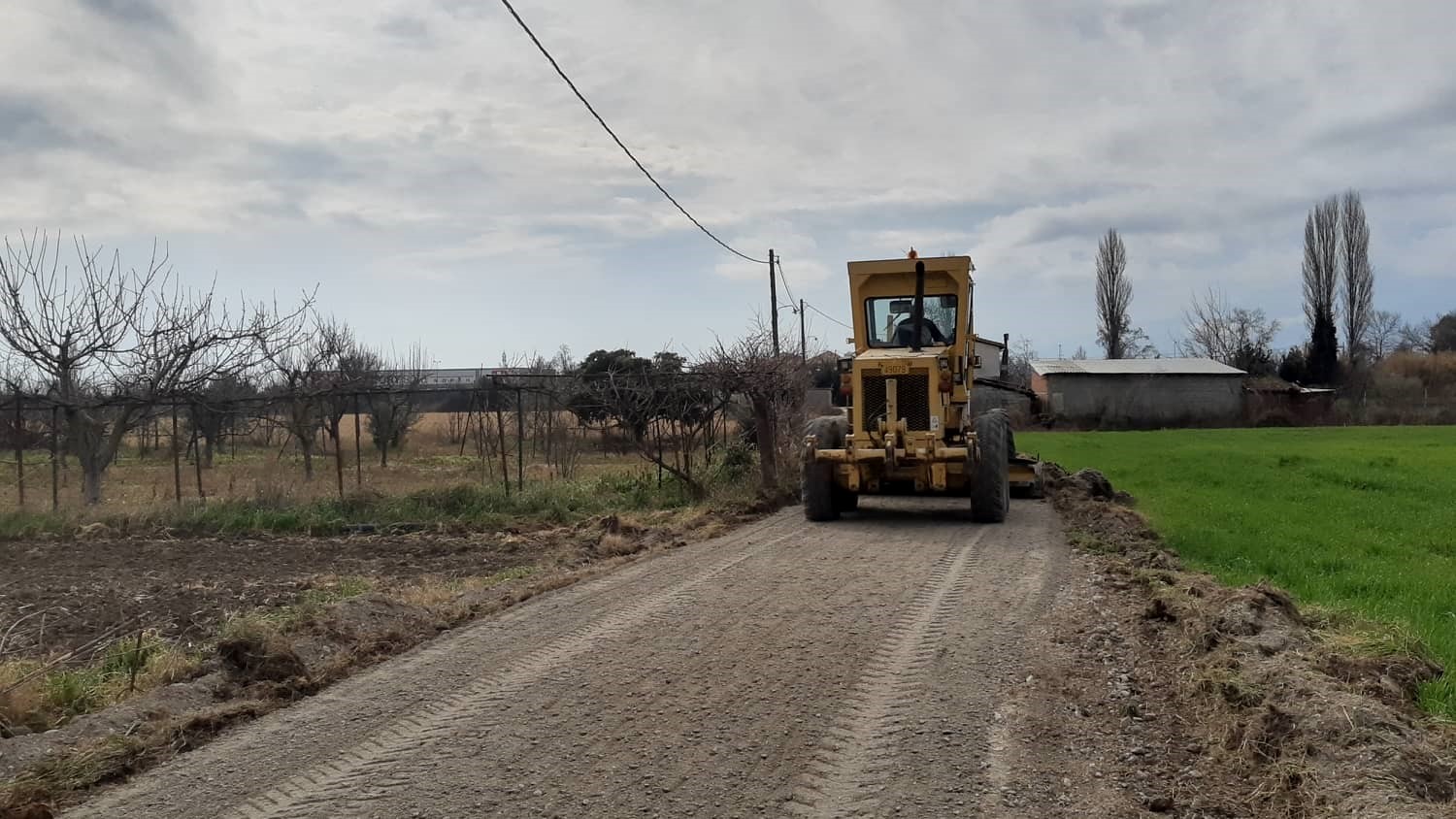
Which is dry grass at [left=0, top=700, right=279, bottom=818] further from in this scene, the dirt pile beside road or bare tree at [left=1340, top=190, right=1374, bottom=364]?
bare tree at [left=1340, top=190, right=1374, bottom=364]

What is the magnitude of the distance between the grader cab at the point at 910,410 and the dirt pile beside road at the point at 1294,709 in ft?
15.2

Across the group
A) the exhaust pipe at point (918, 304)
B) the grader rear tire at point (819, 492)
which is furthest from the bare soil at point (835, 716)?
the exhaust pipe at point (918, 304)

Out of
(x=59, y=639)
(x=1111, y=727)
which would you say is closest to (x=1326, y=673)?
(x=1111, y=727)

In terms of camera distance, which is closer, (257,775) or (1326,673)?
(257,775)

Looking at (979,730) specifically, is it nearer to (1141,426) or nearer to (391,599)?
(391,599)

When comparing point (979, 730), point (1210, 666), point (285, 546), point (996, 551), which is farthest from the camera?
point (285, 546)

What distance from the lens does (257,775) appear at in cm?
466

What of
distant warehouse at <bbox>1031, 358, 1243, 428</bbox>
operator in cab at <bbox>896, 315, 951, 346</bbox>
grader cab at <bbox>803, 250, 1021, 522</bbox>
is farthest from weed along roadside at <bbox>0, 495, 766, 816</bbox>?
distant warehouse at <bbox>1031, 358, 1243, 428</bbox>

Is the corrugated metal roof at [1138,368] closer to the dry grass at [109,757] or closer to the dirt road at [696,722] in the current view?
the dirt road at [696,722]

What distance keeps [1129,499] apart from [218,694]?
13831mm

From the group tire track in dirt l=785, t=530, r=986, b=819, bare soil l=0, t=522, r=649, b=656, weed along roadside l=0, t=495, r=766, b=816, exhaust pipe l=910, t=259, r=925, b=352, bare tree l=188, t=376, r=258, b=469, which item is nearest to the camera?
tire track in dirt l=785, t=530, r=986, b=819

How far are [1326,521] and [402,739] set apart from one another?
12108 mm

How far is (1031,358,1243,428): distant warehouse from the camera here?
53719 millimetres

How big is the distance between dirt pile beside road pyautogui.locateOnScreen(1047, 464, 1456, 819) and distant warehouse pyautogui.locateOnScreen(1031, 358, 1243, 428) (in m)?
48.4
